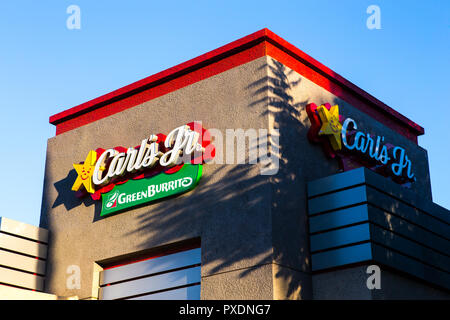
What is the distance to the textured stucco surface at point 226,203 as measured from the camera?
15.4 metres

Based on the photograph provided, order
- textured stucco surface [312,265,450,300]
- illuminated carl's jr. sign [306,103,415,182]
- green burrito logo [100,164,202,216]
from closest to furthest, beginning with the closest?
1. textured stucco surface [312,265,450,300]
2. green burrito logo [100,164,202,216]
3. illuminated carl's jr. sign [306,103,415,182]

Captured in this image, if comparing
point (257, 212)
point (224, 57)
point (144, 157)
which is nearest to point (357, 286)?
point (257, 212)

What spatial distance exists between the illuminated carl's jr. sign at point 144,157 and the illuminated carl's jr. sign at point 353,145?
287cm

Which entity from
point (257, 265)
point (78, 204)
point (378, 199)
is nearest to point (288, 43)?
point (378, 199)

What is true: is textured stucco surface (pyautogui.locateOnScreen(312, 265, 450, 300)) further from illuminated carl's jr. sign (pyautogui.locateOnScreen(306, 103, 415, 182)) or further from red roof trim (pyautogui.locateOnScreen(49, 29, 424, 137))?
red roof trim (pyautogui.locateOnScreen(49, 29, 424, 137))

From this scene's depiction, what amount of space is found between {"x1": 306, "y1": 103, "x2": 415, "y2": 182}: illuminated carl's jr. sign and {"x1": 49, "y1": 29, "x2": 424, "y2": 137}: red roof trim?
4.02 ft

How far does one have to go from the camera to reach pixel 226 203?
1627 centimetres

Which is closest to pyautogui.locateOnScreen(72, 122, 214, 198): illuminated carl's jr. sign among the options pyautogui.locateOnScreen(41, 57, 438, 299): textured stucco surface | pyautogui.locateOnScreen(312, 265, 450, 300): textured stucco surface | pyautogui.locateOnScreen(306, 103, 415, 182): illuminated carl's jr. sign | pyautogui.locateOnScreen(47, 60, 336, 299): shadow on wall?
pyautogui.locateOnScreen(41, 57, 438, 299): textured stucco surface

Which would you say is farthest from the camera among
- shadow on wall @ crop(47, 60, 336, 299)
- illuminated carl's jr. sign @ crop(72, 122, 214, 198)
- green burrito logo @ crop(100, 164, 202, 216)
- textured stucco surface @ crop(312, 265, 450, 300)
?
illuminated carl's jr. sign @ crop(72, 122, 214, 198)

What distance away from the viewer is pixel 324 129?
17312 mm

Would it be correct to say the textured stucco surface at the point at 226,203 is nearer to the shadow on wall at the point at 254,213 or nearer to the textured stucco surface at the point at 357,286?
the shadow on wall at the point at 254,213

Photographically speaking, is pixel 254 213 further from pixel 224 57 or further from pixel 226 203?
pixel 224 57

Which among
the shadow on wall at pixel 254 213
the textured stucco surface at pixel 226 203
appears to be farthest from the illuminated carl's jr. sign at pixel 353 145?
the shadow on wall at pixel 254 213

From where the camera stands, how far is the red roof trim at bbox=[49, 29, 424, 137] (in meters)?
17.5
